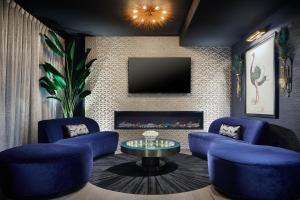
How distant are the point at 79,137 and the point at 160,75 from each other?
2.58m

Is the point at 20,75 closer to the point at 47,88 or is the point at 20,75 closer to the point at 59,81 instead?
the point at 47,88

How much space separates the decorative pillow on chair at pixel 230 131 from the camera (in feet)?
13.6

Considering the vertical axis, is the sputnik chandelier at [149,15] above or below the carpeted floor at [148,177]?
above

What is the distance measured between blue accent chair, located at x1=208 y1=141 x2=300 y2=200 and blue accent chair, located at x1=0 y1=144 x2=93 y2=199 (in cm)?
170

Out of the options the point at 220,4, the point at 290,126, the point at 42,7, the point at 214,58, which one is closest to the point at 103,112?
the point at 42,7

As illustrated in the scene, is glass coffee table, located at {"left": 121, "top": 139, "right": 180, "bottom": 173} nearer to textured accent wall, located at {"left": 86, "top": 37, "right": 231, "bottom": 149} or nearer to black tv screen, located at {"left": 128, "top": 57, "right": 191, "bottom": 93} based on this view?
textured accent wall, located at {"left": 86, "top": 37, "right": 231, "bottom": 149}

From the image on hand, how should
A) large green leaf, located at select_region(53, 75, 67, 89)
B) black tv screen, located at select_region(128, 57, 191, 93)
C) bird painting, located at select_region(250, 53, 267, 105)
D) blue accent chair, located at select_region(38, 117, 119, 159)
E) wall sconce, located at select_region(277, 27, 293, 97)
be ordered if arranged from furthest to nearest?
black tv screen, located at select_region(128, 57, 191, 93)
large green leaf, located at select_region(53, 75, 67, 89)
bird painting, located at select_region(250, 53, 267, 105)
blue accent chair, located at select_region(38, 117, 119, 159)
wall sconce, located at select_region(277, 27, 293, 97)

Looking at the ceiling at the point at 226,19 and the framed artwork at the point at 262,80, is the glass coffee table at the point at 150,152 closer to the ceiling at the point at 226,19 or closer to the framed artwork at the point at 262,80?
the framed artwork at the point at 262,80

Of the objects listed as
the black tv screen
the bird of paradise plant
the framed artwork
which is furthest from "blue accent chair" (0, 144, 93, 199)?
the black tv screen

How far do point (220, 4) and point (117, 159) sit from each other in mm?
3089

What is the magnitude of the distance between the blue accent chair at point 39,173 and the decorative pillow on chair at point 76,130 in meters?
1.37

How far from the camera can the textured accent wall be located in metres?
5.82

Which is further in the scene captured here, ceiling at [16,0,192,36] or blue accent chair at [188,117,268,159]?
ceiling at [16,0,192,36]

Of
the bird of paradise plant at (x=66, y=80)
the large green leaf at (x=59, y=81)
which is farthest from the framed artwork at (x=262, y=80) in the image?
the large green leaf at (x=59, y=81)
